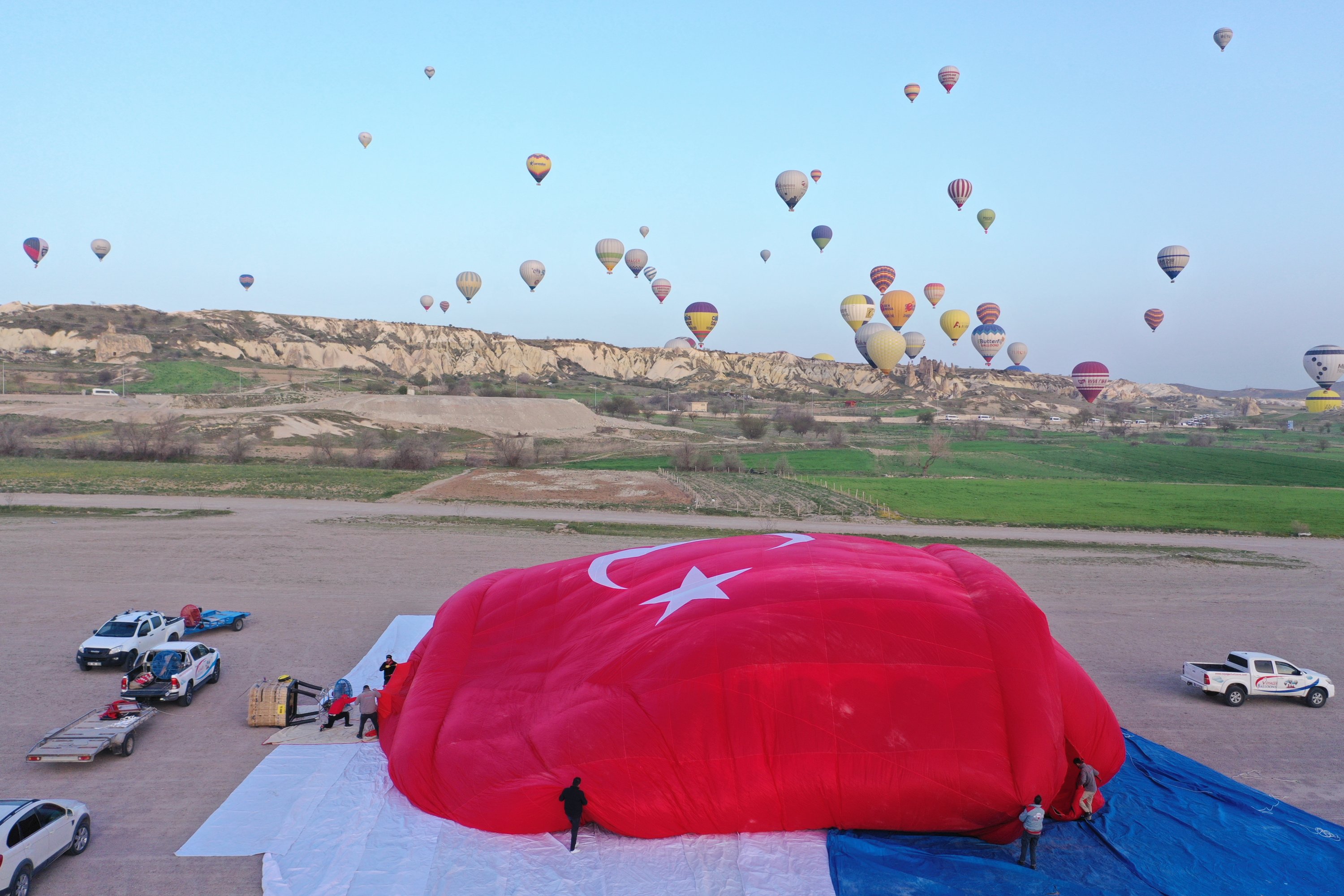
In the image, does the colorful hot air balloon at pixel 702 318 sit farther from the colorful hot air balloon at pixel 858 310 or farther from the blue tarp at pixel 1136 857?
the blue tarp at pixel 1136 857

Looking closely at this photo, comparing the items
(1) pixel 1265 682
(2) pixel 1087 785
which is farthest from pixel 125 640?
(1) pixel 1265 682

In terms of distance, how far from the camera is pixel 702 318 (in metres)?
79.4

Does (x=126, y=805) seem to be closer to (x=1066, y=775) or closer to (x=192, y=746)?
(x=192, y=746)

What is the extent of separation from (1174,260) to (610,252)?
5003 centimetres

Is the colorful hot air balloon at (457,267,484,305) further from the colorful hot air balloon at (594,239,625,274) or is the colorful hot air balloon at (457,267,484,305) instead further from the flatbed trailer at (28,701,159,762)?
the flatbed trailer at (28,701,159,762)

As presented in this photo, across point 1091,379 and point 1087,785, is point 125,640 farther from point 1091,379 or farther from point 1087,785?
point 1091,379

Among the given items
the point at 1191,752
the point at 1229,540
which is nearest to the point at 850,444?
the point at 1229,540

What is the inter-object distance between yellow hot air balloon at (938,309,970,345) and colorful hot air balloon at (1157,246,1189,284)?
21147mm

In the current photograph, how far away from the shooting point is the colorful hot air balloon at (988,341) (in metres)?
91.3

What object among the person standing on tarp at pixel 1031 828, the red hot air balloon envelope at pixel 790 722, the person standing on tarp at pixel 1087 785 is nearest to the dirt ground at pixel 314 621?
the red hot air balloon envelope at pixel 790 722

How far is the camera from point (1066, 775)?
9227 mm

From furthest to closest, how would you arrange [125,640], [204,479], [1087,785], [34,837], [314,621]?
[204,479], [314,621], [125,640], [1087,785], [34,837]

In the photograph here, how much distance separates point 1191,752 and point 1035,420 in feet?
420

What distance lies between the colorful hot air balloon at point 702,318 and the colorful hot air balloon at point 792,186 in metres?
14.4
